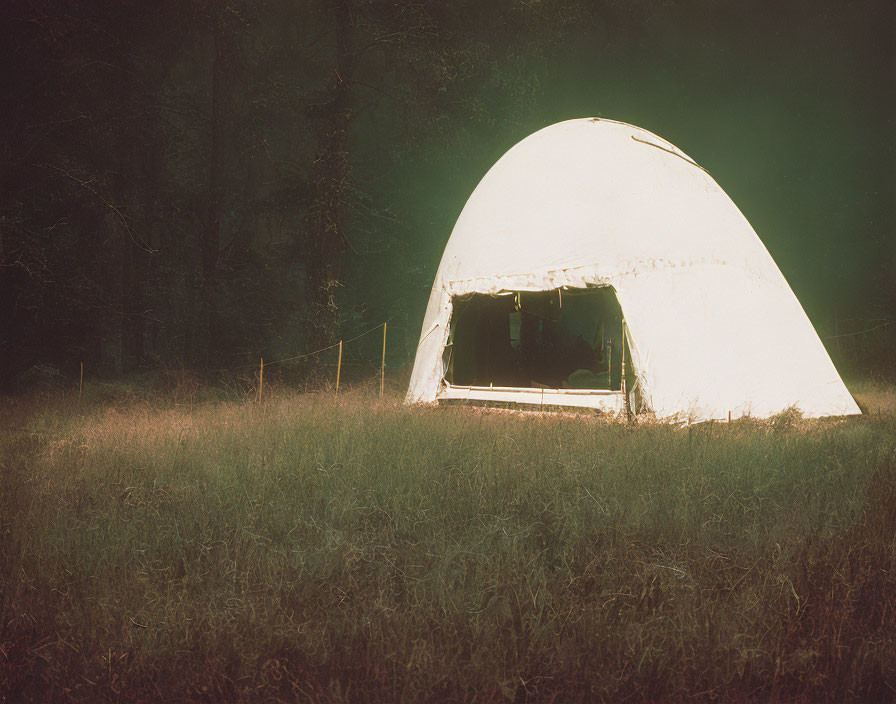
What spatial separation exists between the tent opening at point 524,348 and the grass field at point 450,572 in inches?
156

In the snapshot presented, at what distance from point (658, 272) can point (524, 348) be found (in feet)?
13.2

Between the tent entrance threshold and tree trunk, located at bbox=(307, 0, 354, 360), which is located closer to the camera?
the tent entrance threshold

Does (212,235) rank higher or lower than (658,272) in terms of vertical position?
higher

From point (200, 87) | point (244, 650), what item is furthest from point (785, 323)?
point (200, 87)

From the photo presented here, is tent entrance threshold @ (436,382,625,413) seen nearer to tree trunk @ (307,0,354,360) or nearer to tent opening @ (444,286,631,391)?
tent opening @ (444,286,631,391)

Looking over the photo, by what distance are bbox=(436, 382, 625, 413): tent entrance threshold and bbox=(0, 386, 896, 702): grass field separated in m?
2.01

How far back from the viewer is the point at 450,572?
10.8ft

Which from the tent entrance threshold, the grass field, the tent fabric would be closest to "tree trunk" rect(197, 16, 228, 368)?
the tent fabric

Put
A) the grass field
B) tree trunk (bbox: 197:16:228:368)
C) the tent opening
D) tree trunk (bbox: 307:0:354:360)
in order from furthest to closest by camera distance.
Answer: tree trunk (bbox: 197:16:228:368) → tree trunk (bbox: 307:0:354:360) → the tent opening → the grass field

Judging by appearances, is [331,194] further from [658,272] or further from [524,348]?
[658,272]

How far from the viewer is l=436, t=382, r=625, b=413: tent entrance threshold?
775 cm

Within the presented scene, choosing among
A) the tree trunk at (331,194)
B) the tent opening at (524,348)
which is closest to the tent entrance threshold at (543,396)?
the tent opening at (524,348)

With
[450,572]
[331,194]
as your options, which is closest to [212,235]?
[331,194]

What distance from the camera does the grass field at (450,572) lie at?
2.54 m
